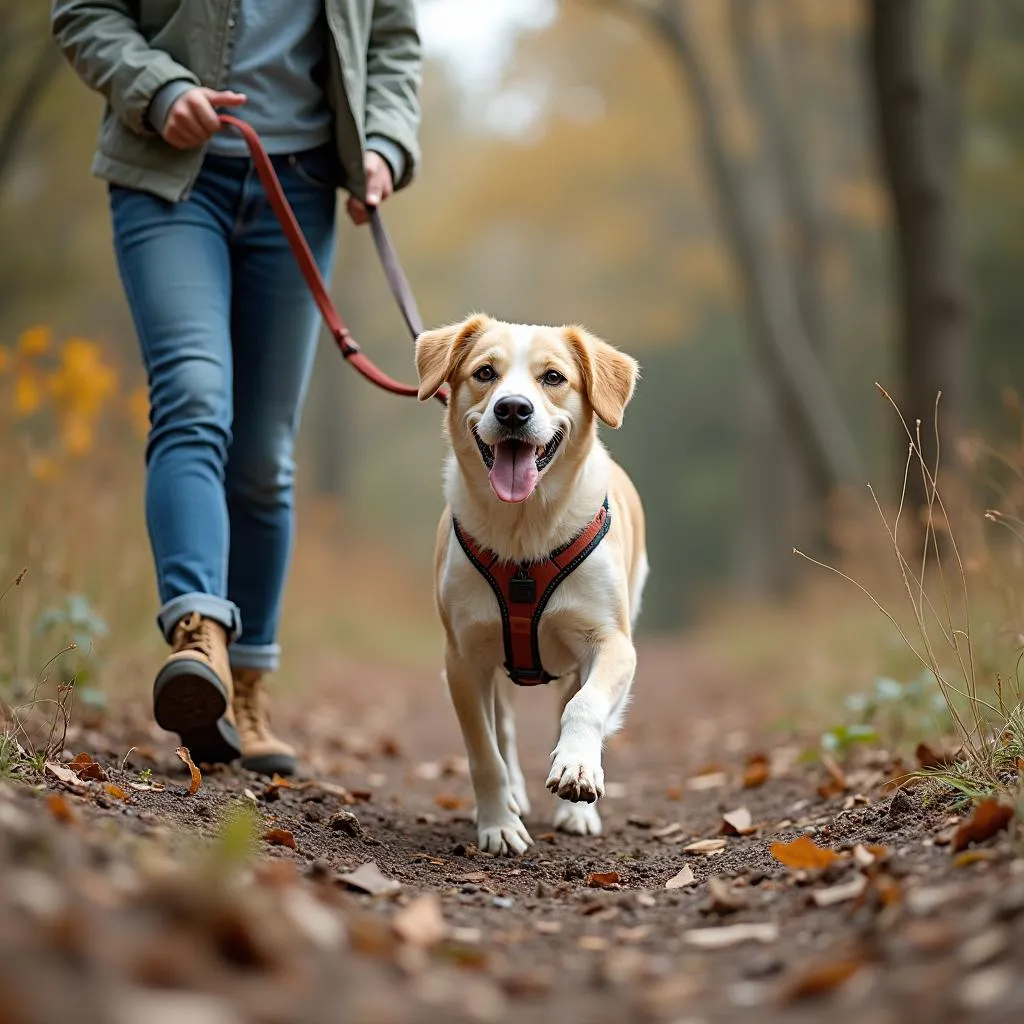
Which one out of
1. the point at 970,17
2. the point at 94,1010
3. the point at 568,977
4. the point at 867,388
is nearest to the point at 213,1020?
the point at 94,1010

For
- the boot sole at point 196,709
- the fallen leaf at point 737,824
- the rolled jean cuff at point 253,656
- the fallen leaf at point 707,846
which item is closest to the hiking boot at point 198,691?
the boot sole at point 196,709

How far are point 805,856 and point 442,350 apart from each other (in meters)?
1.82

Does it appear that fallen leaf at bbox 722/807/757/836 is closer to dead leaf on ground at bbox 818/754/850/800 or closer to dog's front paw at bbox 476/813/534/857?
dead leaf on ground at bbox 818/754/850/800

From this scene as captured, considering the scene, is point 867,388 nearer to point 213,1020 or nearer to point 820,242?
point 820,242

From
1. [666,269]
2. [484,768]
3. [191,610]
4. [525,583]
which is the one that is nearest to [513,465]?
[525,583]

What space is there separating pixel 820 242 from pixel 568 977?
14.8m

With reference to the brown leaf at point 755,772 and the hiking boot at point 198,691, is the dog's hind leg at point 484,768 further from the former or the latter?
the brown leaf at point 755,772

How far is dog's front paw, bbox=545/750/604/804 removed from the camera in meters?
2.81

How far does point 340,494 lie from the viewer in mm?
16828

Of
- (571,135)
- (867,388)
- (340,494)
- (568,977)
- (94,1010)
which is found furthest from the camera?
(867,388)

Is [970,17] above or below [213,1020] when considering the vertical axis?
above

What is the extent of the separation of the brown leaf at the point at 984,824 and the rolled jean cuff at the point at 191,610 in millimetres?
1907

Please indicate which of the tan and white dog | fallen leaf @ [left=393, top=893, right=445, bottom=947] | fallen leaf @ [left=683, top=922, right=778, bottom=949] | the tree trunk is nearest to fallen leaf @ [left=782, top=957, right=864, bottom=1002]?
fallen leaf @ [left=683, top=922, right=778, bottom=949]

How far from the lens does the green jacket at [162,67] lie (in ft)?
11.1
